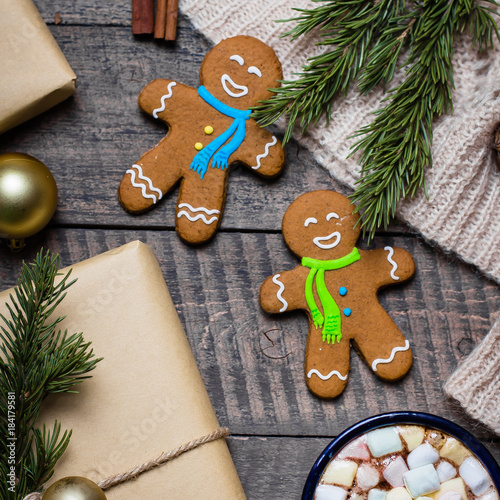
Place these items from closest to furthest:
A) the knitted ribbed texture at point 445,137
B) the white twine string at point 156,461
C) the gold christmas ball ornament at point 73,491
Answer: the gold christmas ball ornament at point 73,491, the white twine string at point 156,461, the knitted ribbed texture at point 445,137

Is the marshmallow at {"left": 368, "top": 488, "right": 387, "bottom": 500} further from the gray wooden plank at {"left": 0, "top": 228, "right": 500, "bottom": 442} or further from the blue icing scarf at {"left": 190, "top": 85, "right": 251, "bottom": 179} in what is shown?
the blue icing scarf at {"left": 190, "top": 85, "right": 251, "bottom": 179}

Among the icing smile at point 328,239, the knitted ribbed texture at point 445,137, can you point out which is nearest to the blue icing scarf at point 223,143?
the knitted ribbed texture at point 445,137

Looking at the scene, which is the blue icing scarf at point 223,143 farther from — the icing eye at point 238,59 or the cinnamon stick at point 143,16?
the cinnamon stick at point 143,16

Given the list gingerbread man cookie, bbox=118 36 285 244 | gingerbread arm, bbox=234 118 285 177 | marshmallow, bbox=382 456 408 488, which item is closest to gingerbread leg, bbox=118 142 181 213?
gingerbread man cookie, bbox=118 36 285 244

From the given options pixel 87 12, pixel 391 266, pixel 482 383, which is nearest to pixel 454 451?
pixel 482 383

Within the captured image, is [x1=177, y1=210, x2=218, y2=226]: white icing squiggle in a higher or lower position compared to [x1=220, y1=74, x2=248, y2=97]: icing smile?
lower

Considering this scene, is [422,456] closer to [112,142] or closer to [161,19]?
[112,142]
